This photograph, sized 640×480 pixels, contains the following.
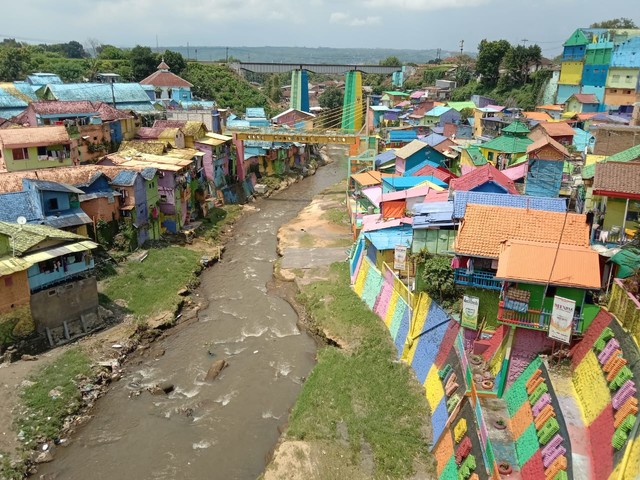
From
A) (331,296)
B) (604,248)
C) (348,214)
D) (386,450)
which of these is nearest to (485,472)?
(386,450)

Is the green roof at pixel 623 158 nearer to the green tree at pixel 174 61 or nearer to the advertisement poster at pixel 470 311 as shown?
the advertisement poster at pixel 470 311

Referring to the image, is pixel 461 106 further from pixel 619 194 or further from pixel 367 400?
pixel 367 400

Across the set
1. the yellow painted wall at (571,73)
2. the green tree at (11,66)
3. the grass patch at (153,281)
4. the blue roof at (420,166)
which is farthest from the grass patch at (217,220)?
the green tree at (11,66)

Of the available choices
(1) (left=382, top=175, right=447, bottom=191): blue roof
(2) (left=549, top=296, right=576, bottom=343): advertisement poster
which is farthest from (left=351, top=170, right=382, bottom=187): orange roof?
(2) (left=549, top=296, right=576, bottom=343): advertisement poster

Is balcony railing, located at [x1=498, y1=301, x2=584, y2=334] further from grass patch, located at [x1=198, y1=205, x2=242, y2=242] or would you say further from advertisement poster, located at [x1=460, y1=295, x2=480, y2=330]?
grass patch, located at [x1=198, y1=205, x2=242, y2=242]

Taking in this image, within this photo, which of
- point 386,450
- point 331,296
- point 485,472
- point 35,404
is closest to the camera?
point 485,472

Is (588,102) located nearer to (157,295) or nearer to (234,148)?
(234,148)

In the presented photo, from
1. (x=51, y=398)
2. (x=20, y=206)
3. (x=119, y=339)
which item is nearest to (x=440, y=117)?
(x=20, y=206)
